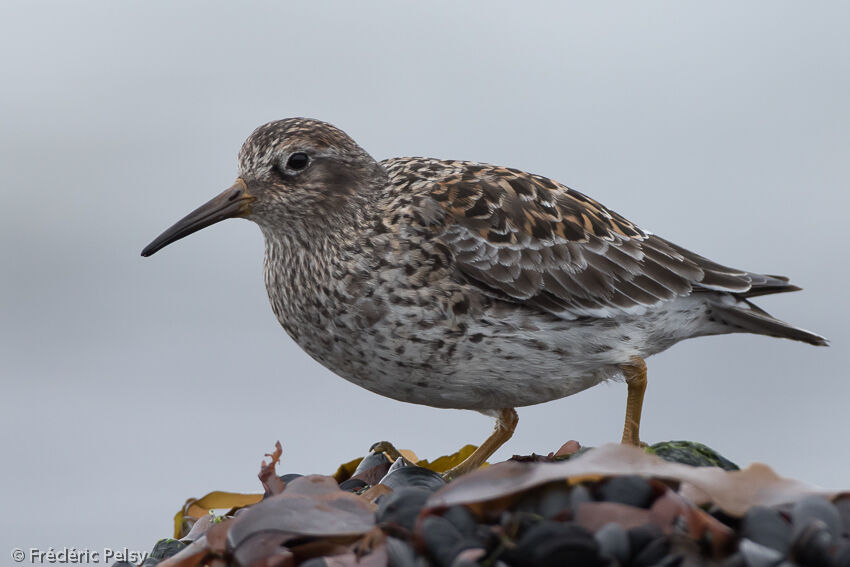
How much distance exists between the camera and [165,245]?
5910mm

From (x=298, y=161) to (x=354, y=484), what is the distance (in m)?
1.95

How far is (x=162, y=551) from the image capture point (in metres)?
4.48

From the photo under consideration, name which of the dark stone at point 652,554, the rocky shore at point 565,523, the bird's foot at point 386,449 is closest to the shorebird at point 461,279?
the bird's foot at point 386,449

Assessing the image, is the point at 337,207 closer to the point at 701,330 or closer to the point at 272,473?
the point at 272,473

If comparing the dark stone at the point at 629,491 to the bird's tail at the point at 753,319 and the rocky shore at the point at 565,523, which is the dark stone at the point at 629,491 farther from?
the bird's tail at the point at 753,319

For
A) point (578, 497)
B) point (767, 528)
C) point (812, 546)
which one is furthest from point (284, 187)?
point (812, 546)

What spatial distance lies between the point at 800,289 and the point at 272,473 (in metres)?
4.17

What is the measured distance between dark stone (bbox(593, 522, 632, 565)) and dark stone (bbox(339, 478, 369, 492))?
224 centimetres

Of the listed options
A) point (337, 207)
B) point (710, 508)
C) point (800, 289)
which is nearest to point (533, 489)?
point (710, 508)

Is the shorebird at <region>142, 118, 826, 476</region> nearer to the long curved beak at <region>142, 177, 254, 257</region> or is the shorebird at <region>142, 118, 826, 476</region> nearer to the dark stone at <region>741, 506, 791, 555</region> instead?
the long curved beak at <region>142, 177, 254, 257</region>

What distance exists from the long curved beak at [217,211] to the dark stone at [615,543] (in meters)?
3.38

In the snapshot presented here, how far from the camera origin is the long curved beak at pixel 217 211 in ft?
18.9

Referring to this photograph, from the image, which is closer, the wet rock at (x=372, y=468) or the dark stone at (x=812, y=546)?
the dark stone at (x=812, y=546)

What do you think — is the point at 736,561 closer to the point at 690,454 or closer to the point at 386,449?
the point at 690,454
